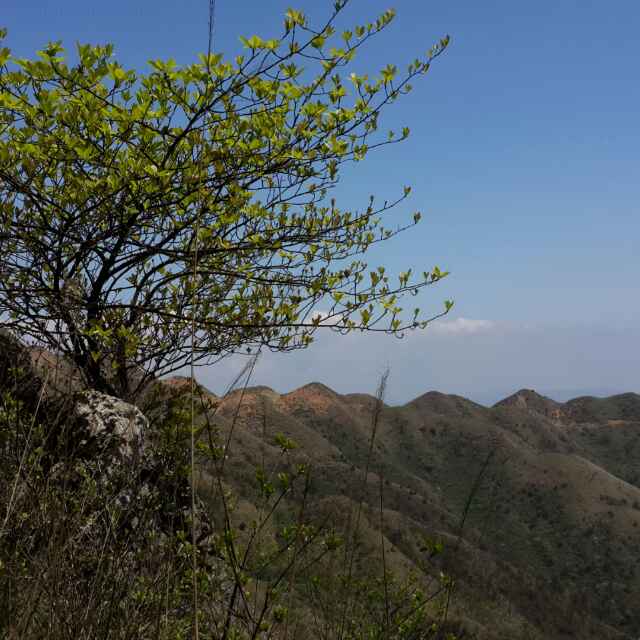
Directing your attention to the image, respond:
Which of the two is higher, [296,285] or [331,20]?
[331,20]

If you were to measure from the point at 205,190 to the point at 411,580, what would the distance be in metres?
3.64

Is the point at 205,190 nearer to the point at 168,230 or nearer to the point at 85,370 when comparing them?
the point at 168,230

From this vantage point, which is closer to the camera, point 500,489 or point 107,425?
point 107,425

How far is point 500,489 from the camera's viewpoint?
55281mm

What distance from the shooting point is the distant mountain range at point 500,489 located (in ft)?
117

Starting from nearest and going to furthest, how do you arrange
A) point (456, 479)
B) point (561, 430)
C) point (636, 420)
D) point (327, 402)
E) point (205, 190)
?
point (205, 190) → point (456, 479) → point (327, 402) → point (561, 430) → point (636, 420)

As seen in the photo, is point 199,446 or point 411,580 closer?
point 199,446

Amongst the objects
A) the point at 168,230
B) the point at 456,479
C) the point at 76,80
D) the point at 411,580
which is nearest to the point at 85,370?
the point at 168,230

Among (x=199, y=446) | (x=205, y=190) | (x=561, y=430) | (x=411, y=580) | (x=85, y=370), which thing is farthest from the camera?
(x=561, y=430)

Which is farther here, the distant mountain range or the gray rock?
the distant mountain range

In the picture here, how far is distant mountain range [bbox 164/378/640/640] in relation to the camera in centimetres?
3562

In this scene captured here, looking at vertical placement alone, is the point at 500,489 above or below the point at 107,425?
below

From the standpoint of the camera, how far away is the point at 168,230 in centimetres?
617

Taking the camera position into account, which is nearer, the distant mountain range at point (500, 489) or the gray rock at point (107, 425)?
the gray rock at point (107, 425)
